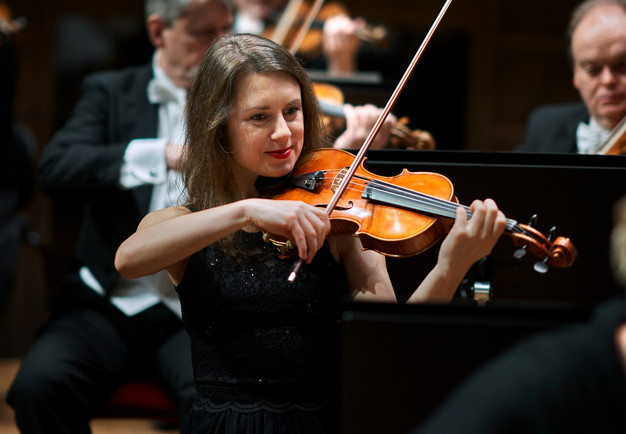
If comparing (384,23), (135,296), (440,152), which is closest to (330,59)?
(384,23)

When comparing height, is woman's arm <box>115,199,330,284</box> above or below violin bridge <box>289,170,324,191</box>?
below

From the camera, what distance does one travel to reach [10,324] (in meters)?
3.09

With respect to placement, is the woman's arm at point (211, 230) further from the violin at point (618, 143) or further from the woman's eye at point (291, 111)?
the violin at point (618, 143)

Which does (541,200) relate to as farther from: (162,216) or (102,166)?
(102,166)

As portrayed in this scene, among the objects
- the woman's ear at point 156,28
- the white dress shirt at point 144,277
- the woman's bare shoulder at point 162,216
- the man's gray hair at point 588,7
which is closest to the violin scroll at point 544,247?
the woman's bare shoulder at point 162,216

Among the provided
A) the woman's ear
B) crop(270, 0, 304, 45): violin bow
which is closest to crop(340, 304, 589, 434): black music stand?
the woman's ear

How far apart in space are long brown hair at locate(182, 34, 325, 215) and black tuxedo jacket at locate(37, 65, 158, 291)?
1.66 feet

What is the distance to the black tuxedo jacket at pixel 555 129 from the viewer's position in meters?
1.95

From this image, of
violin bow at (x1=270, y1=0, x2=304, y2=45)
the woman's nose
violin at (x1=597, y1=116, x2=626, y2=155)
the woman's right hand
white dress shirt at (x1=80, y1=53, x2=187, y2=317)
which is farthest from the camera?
violin bow at (x1=270, y1=0, x2=304, y2=45)

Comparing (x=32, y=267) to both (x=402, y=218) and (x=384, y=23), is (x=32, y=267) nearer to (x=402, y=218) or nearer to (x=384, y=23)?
(x=384, y=23)

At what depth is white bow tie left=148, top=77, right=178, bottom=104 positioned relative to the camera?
6.19 feet

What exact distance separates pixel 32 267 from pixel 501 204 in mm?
2364

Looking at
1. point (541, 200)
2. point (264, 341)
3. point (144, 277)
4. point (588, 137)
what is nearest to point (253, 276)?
point (264, 341)

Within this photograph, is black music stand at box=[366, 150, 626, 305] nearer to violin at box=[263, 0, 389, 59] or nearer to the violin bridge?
the violin bridge
